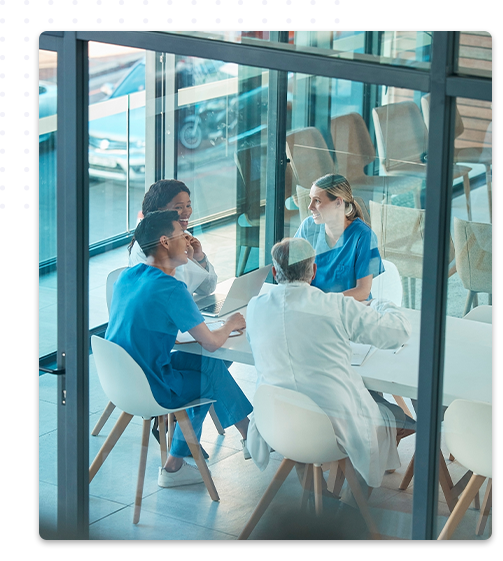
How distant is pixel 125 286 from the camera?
2.61 metres

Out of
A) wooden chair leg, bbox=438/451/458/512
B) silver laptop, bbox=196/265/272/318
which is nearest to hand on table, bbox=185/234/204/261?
silver laptop, bbox=196/265/272/318

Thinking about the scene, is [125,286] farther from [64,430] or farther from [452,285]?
[452,285]

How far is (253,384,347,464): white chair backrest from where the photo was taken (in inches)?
91.3

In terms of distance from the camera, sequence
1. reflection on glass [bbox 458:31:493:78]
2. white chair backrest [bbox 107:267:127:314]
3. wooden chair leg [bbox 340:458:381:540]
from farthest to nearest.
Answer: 1. white chair backrest [bbox 107:267:127:314]
2. wooden chair leg [bbox 340:458:381:540]
3. reflection on glass [bbox 458:31:493:78]

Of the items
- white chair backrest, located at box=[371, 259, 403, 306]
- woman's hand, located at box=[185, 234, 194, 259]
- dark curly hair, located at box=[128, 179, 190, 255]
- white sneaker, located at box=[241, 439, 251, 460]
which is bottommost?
white sneaker, located at box=[241, 439, 251, 460]

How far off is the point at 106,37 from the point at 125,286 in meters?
0.79

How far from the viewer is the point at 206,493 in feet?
8.40

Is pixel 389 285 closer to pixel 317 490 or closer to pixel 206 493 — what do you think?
pixel 317 490

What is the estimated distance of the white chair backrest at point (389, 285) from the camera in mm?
2154

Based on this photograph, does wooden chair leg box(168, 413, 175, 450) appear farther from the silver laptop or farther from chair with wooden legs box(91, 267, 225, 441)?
the silver laptop

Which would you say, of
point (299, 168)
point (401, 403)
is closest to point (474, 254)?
point (401, 403)

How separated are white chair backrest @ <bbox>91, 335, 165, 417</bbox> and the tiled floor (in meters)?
0.04

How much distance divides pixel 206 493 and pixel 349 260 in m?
0.90
